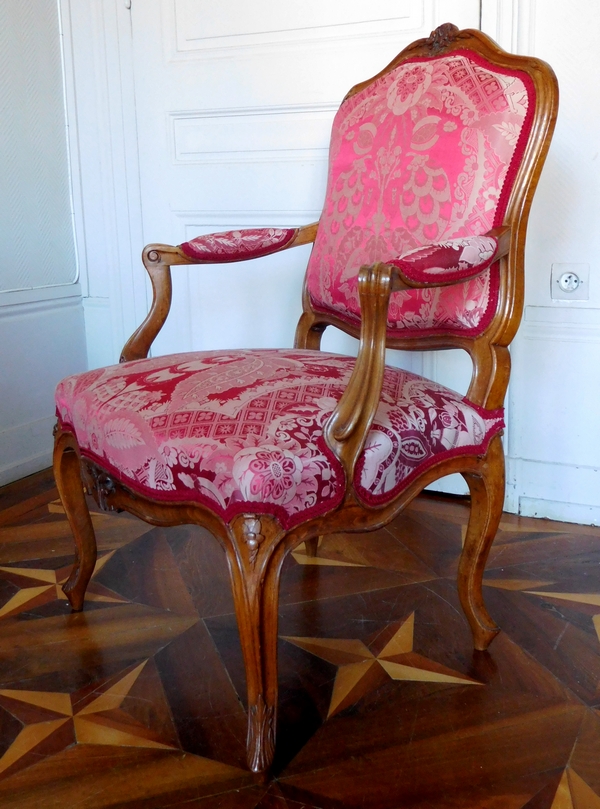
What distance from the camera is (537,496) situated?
193 cm

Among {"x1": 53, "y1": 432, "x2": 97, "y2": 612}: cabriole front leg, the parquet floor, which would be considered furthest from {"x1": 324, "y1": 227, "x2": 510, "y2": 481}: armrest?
{"x1": 53, "y1": 432, "x2": 97, "y2": 612}: cabriole front leg

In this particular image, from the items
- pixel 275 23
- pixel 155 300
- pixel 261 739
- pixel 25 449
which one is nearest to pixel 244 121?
pixel 275 23

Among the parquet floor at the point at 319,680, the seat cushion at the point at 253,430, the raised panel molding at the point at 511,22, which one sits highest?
the raised panel molding at the point at 511,22

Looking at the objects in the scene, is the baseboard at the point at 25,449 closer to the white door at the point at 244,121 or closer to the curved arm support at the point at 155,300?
the white door at the point at 244,121

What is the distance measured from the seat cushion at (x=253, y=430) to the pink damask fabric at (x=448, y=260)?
7.2 inches

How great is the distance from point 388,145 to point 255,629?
0.87 metres

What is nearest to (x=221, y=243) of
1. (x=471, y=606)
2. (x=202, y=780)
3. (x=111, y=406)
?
(x=111, y=406)

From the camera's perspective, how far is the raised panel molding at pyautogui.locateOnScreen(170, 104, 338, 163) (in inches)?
79.0

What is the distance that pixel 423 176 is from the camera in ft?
4.36

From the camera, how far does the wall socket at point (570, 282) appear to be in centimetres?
179

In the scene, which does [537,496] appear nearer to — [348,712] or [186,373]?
[348,712]

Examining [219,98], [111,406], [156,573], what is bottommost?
[156,573]

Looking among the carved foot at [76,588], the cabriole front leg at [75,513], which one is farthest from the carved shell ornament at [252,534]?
the carved foot at [76,588]

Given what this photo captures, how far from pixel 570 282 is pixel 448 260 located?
0.86 m
